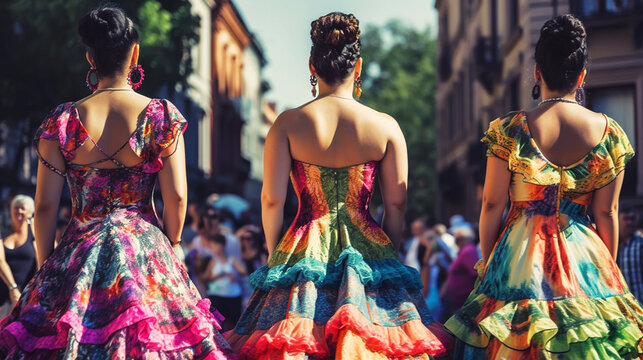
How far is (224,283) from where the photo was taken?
10727 millimetres

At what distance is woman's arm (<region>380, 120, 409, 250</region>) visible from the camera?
5.31 m

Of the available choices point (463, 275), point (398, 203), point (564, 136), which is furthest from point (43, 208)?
point (463, 275)

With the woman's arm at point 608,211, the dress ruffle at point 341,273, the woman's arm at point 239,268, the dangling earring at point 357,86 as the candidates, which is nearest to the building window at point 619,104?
the woman's arm at point 239,268

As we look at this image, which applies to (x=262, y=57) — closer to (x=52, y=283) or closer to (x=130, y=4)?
(x=130, y=4)

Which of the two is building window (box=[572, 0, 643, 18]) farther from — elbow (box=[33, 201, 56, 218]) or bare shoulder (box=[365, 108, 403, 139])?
elbow (box=[33, 201, 56, 218])

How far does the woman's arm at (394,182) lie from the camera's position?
5312 millimetres

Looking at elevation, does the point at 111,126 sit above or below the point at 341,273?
above

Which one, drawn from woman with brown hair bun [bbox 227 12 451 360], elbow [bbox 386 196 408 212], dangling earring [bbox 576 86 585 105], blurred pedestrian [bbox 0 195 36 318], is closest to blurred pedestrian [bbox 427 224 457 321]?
blurred pedestrian [bbox 0 195 36 318]

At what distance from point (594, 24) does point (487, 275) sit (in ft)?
48.1

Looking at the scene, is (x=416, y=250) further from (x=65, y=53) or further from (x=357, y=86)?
(x=357, y=86)

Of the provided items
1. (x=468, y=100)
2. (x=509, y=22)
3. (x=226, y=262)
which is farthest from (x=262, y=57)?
(x=226, y=262)

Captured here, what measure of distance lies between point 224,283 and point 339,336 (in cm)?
606

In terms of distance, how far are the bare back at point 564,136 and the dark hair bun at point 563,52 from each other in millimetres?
224

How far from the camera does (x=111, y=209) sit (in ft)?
16.5
